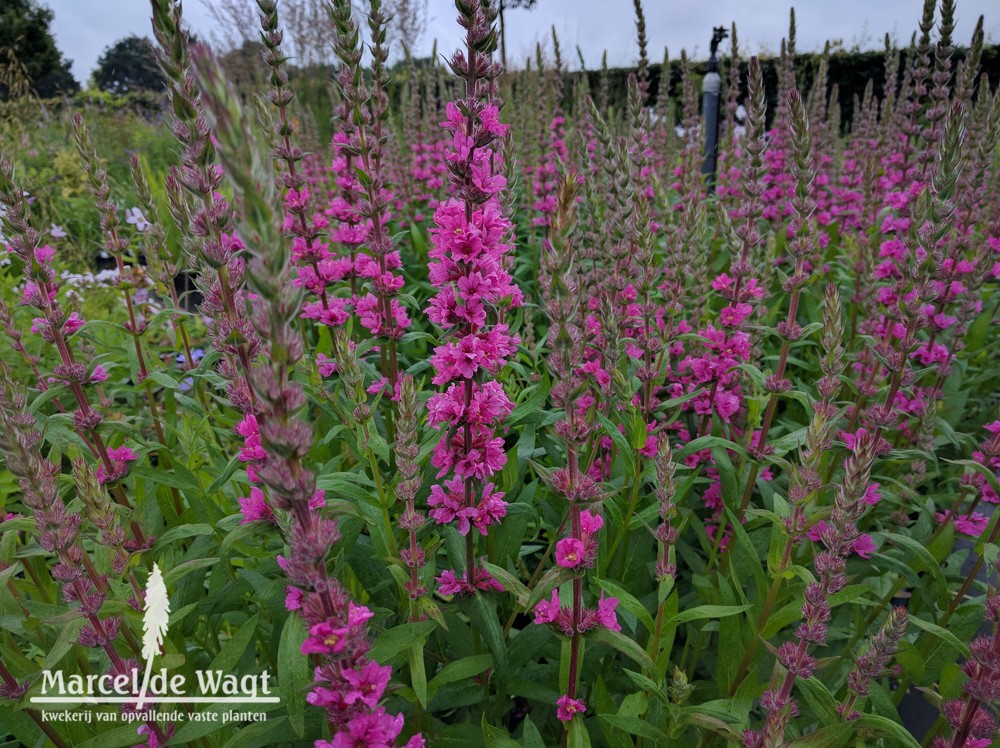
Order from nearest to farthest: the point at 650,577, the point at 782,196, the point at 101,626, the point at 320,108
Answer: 1. the point at 101,626
2. the point at 650,577
3. the point at 782,196
4. the point at 320,108

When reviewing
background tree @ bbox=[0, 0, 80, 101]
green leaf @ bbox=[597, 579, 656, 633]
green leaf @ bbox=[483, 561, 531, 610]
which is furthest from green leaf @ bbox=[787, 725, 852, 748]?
Result: background tree @ bbox=[0, 0, 80, 101]

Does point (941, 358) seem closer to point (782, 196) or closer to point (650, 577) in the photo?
point (650, 577)

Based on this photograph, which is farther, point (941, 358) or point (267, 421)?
point (941, 358)

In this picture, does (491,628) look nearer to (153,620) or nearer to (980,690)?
(153,620)

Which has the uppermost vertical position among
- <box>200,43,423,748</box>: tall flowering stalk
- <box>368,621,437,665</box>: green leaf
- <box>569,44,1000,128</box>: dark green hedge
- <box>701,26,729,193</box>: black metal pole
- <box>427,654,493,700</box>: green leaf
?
<box>569,44,1000,128</box>: dark green hedge

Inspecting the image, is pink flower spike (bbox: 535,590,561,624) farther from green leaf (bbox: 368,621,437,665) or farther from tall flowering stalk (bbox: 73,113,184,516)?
tall flowering stalk (bbox: 73,113,184,516)

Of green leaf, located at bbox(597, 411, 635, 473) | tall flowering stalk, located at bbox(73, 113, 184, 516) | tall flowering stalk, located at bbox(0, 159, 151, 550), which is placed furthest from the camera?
tall flowering stalk, located at bbox(73, 113, 184, 516)

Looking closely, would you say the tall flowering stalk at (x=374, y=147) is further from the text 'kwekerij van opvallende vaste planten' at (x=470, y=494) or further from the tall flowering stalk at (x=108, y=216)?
the tall flowering stalk at (x=108, y=216)

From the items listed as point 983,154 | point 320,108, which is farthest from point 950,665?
point 320,108

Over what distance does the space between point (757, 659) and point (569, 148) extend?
6485 millimetres

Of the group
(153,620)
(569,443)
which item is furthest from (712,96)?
(153,620)

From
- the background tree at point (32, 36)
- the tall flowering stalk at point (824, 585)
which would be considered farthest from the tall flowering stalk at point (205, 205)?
the background tree at point (32, 36)

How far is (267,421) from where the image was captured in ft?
3.74

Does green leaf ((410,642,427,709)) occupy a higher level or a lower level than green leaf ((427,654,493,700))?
higher
